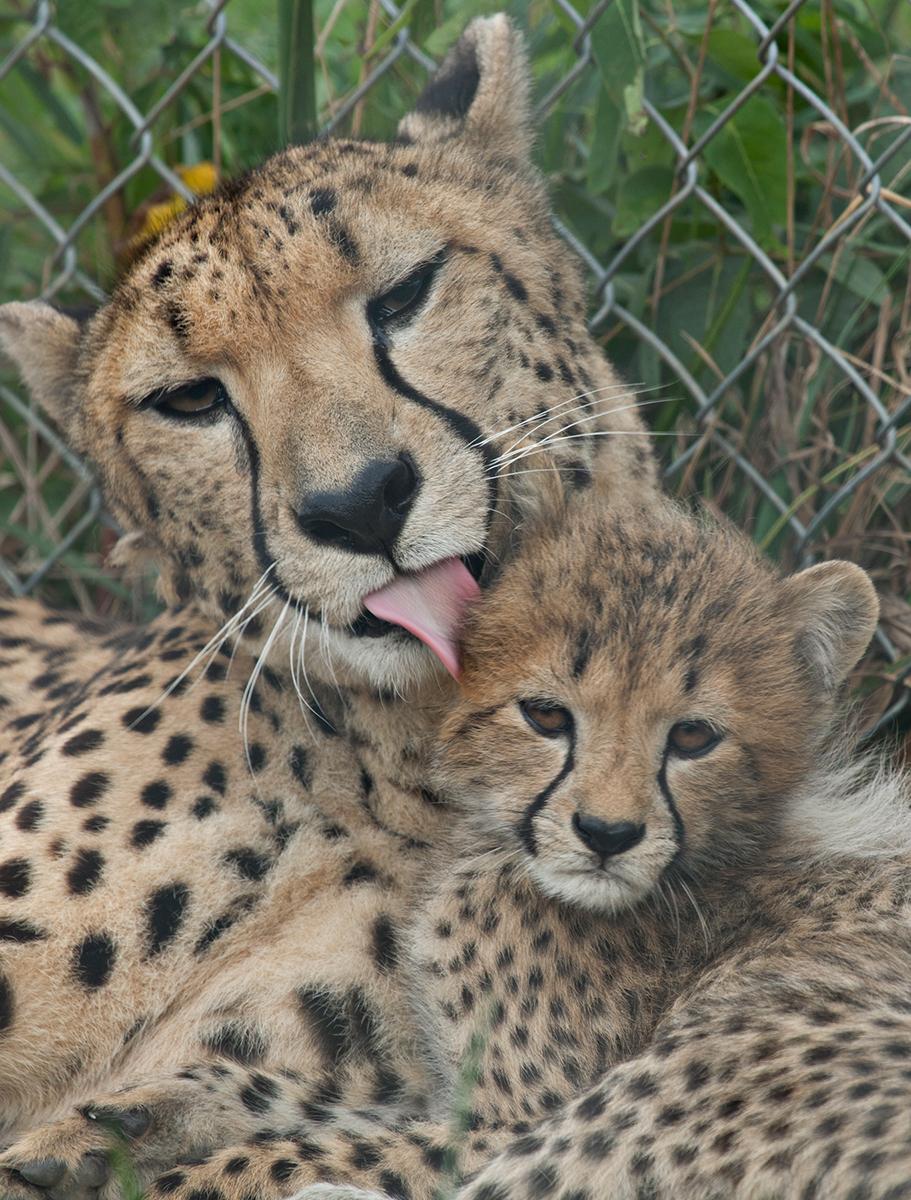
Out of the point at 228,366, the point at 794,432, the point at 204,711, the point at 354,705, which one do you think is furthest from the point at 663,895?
the point at 794,432

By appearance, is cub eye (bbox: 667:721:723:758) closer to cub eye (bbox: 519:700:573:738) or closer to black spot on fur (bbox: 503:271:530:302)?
cub eye (bbox: 519:700:573:738)

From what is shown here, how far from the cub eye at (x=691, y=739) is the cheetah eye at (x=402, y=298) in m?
0.71

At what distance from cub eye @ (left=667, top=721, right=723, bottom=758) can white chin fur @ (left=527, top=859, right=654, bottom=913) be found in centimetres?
18

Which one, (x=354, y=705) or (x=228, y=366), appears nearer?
(x=228, y=366)

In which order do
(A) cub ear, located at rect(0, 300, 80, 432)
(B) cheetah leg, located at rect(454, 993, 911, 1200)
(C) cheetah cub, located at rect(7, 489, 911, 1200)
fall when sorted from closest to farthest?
(B) cheetah leg, located at rect(454, 993, 911, 1200) < (C) cheetah cub, located at rect(7, 489, 911, 1200) < (A) cub ear, located at rect(0, 300, 80, 432)

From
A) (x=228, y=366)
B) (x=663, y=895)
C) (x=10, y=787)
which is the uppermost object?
(x=228, y=366)

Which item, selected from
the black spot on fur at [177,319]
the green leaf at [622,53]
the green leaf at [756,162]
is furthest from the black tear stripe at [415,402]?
the green leaf at [756,162]

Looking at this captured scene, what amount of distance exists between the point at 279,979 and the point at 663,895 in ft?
1.88

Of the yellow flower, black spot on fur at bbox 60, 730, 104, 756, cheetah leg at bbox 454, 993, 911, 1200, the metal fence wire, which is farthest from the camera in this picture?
the yellow flower

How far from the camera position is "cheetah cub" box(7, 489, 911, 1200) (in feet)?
6.86

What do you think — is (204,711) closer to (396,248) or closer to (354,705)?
(354,705)

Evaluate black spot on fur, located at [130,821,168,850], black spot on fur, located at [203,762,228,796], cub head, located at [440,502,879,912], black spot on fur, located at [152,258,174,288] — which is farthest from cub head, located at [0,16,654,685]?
black spot on fur, located at [130,821,168,850]

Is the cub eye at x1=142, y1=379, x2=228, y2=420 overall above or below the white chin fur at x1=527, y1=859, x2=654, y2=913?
above

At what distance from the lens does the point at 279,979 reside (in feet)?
7.91
